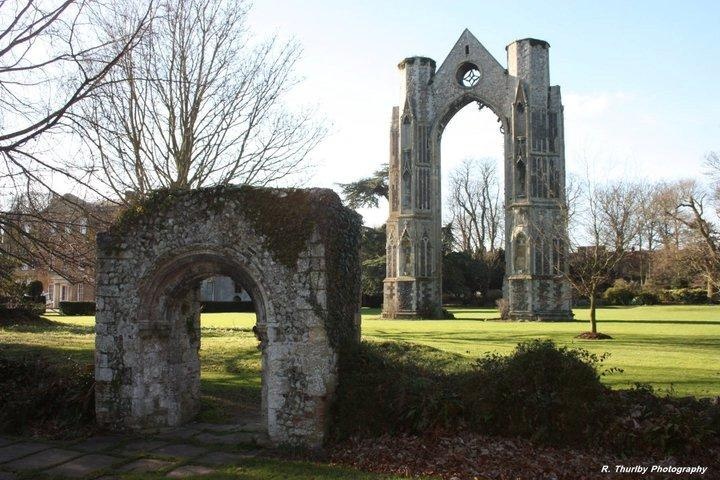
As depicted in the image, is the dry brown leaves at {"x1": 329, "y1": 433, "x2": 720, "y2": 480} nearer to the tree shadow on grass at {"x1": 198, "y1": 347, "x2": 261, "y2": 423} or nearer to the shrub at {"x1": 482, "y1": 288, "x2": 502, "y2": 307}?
the tree shadow on grass at {"x1": 198, "y1": 347, "x2": 261, "y2": 423}

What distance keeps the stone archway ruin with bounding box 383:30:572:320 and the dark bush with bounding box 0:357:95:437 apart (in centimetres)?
2314

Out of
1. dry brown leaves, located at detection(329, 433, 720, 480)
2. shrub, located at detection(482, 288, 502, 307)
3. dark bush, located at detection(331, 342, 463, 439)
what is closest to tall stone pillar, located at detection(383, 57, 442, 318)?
shrub, located at detection(482, 288, 502, 307)

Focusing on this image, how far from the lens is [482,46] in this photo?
32.7 meters

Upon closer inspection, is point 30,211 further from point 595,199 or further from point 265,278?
point 595,199

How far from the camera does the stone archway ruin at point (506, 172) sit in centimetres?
2905

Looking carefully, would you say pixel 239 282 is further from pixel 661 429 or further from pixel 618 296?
pixel 618 296

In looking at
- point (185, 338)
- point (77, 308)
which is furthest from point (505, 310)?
point (77, 308)

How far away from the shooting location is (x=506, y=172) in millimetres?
30688

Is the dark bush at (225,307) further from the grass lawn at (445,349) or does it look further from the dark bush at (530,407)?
the dark bush at (530,407)

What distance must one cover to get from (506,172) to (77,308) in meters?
27.1

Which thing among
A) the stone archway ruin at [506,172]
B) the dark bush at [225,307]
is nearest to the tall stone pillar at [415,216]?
the stone archway ruin at [506,172]

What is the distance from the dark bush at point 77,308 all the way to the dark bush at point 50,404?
1199 inches

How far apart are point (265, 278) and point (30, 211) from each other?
391 centimetres

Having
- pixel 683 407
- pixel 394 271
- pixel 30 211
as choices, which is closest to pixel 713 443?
pixel 683 407
